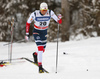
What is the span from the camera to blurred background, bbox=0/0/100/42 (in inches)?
501

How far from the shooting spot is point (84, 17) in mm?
13094

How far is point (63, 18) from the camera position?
499 inches

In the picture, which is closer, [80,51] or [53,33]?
[80,51]

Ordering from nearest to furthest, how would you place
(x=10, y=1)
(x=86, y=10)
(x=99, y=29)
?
(x=99, y=29)
(x=86, y=10)
(x=10, y=1)

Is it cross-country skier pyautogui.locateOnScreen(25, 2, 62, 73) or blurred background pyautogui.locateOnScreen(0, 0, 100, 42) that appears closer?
cross-country skier pyautogui.locateOnScreen(25, 2, 62, 73)

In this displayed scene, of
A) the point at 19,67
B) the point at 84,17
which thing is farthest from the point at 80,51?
the point at 84,17

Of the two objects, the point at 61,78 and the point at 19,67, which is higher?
the point at 61,78

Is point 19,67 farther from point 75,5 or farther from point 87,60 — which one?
point 75,5

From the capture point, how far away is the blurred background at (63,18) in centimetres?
1273

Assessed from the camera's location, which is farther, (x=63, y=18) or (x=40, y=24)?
(x=63, y=18)

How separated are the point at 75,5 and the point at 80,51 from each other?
9.59 meters

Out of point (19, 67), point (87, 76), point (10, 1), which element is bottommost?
point (19, 67)

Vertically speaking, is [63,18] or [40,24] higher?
[40,24]

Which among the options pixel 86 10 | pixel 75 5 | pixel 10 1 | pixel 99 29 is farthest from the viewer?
pixel 75 5
